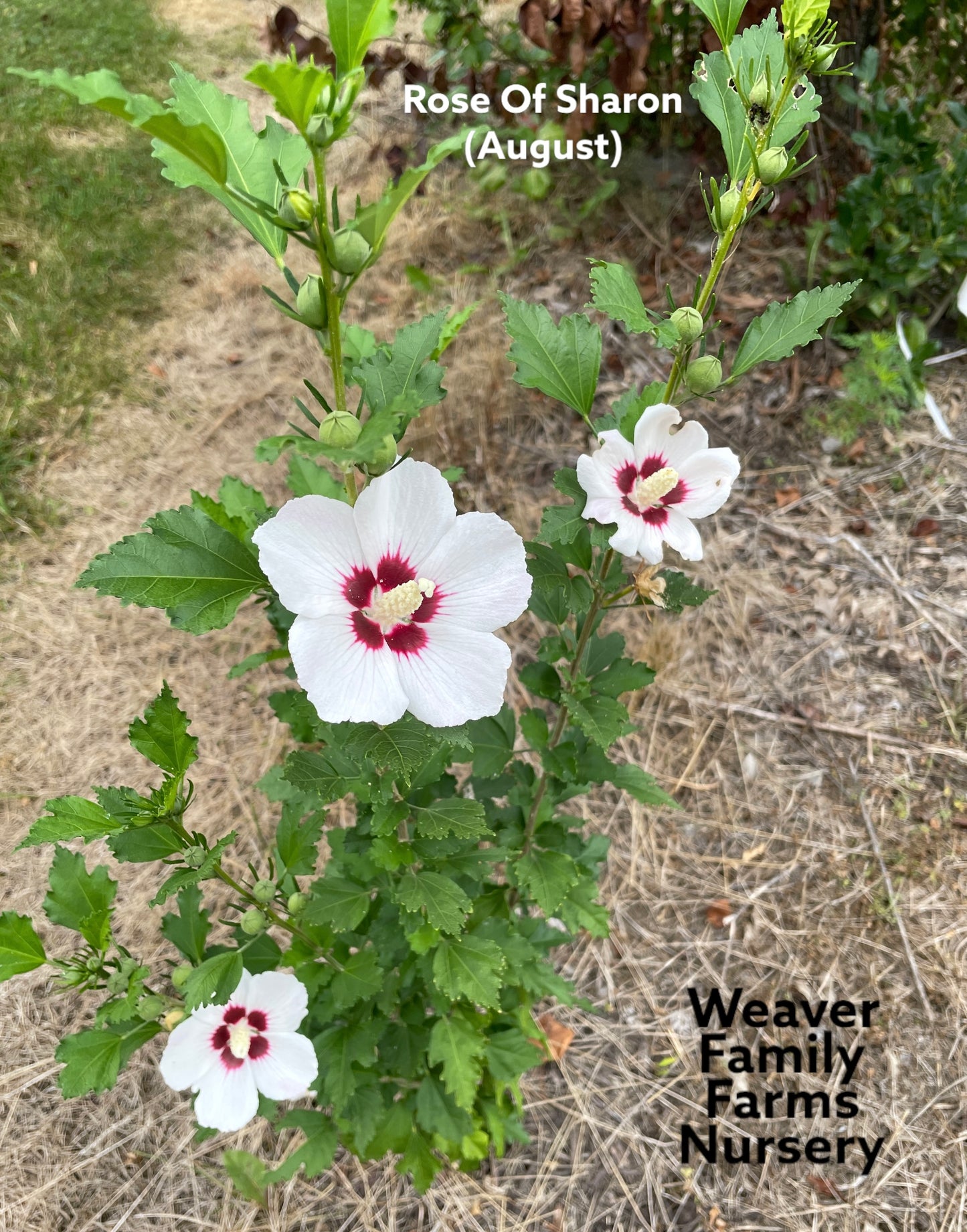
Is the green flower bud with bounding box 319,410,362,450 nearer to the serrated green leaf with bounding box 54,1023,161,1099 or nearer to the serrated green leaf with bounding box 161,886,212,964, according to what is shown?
the serrated green leaf with bounding box 161,886,212,964

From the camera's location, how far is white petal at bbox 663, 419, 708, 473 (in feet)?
3.90

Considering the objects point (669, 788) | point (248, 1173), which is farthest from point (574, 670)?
point (248, 1173)

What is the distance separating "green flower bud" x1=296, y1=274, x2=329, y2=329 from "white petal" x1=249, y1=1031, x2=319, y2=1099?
46.0 inches

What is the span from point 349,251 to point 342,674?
17.6 inches

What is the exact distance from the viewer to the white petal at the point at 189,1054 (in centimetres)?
138

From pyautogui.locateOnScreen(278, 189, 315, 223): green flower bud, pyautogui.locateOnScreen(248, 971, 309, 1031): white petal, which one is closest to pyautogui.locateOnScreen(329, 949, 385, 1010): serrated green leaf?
pyautogui.locateOnScreen(248, 971, 309, 1031): white petal

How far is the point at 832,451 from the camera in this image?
314cm

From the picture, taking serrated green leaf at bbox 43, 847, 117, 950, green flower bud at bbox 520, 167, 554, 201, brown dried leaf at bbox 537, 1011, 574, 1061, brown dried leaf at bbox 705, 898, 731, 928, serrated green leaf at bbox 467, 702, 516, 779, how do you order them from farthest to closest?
green flower bud at bbox 520, 167, 554, 201 < brown dried leaf at bbox 705, 898, 731, 928 < brown dried leaf at bbox 537, 1011, 574, 1061 < serrated green leaf at bbox 467, 702, 516, 779 < serrated green leaf at bbox 43, 847, 117, 950

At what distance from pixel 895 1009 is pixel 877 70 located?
3.30m

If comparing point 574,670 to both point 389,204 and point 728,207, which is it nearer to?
point 728,207

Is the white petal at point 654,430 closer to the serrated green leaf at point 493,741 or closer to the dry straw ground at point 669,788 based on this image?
the serrated green leaf at point 493,741

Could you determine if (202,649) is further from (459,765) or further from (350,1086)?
(350,1086)

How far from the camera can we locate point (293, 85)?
2.25 ft

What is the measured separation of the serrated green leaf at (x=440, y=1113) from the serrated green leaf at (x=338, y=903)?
0.57 meters
